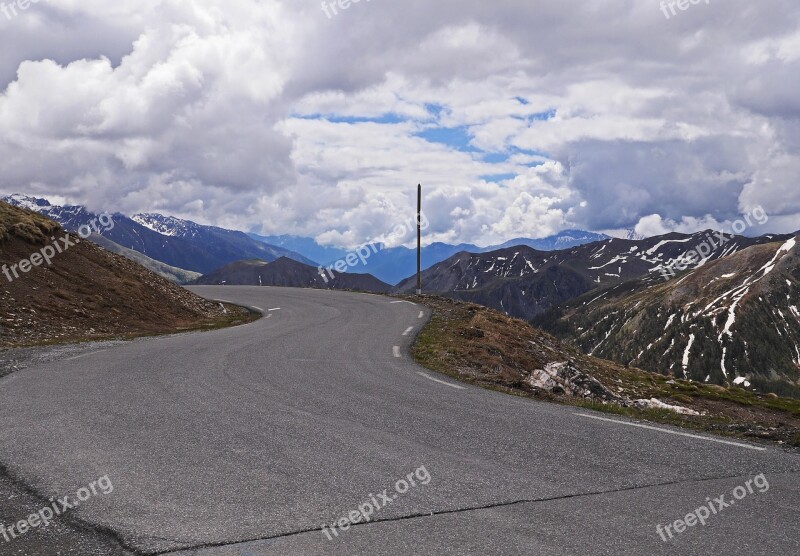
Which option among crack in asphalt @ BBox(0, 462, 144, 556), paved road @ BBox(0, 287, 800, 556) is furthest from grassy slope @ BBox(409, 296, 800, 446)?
crack in asphalt @ BBox(0, 462, 144, 556)

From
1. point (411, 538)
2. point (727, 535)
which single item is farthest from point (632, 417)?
point (411, 538)

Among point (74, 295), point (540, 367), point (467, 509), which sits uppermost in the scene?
point (74, 295)

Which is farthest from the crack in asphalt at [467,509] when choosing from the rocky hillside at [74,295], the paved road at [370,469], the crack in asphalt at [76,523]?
the rocky hillside at [74,295]

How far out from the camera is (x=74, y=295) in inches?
1076

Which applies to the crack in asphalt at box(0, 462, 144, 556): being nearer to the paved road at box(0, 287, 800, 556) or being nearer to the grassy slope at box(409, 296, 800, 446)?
the paved road at box(0, 287, 800, 556)

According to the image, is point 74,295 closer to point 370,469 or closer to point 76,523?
point 76,523

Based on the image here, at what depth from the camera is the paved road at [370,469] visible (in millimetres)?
4992

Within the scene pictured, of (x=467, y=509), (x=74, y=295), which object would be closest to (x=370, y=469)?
(x=467, y=509)

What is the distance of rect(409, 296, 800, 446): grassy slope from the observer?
11851mm

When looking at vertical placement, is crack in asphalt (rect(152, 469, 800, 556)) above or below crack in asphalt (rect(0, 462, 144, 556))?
below

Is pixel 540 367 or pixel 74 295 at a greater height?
pixel 74 295

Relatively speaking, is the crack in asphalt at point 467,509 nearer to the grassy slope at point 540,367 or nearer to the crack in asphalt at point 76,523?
the crack in asphalt at point 76,523

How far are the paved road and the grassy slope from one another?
2166mm

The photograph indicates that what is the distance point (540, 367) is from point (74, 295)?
21.4 m
